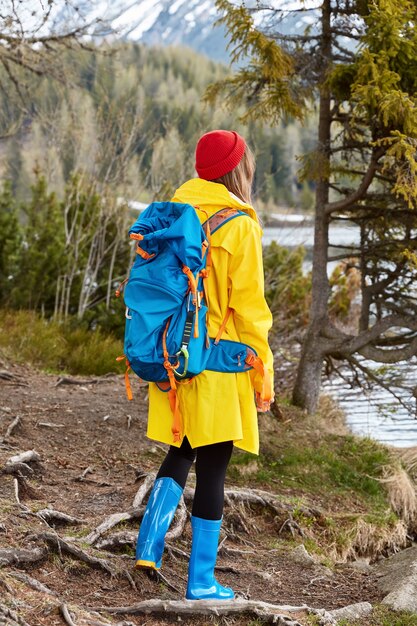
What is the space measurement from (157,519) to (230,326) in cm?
84

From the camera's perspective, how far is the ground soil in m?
3.17

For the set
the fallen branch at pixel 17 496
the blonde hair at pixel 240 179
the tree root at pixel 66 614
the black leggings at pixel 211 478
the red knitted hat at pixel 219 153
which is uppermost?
the red knitted hat at pixel 219 153

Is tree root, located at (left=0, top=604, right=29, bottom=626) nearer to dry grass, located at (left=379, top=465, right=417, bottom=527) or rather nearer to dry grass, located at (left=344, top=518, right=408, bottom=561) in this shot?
dry grass, located at (left=344, top=518, right=408, bottom=561)

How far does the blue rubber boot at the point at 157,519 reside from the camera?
3.17 m

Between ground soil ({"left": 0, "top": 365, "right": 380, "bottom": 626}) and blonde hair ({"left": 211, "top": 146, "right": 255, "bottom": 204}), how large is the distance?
1658 millimetres

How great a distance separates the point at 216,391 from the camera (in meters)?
3.00

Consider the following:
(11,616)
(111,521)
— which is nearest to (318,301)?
(111,521)

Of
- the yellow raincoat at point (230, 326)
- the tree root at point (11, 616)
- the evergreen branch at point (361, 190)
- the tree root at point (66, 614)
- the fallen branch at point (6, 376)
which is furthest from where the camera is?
the fallen branch at point (6, 376)

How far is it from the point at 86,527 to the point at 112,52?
697cm

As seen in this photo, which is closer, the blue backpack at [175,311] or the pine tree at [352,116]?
the blue backpack at [175,311]

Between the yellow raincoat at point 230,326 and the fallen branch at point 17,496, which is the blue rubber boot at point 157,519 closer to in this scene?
the yellow raincoat at point 230,326

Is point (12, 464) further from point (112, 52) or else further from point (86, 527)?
point (112, 52)

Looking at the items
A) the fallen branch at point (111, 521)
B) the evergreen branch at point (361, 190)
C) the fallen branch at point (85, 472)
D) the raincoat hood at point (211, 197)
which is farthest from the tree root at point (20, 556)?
the evergreen branch at point (361, 190)

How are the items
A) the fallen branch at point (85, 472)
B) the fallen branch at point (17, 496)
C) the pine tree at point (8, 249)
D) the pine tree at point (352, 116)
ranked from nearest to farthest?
the fallen branch at point (17, 496), the fallen branch at point (85, 472), the pine tree at point (352, 116), the pine tree at point (8, 249)
